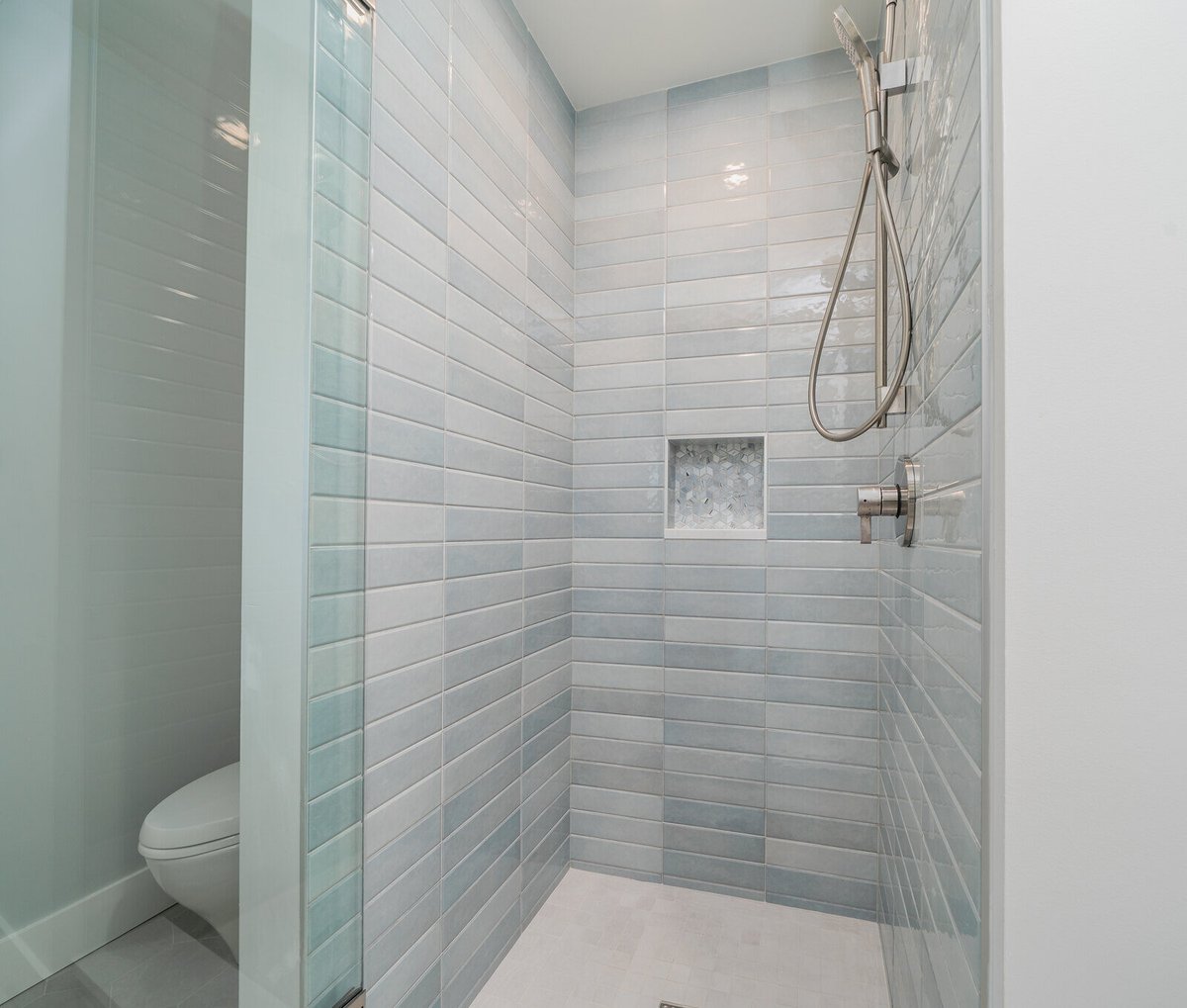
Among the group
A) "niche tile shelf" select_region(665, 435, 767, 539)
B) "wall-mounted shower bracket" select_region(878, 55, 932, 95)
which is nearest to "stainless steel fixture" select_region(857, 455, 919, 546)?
"wall-mounted shower bracket" select_region(878, 55, 932, 95)

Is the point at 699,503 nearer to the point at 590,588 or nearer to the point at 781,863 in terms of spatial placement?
the point at 590,588

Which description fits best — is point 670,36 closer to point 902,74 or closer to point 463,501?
point 902,74

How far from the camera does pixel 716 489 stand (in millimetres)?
2217

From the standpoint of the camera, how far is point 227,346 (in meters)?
0.93

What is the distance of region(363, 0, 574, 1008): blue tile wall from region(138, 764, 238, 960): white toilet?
30 cm

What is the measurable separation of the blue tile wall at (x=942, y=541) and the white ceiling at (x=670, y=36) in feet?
2.14

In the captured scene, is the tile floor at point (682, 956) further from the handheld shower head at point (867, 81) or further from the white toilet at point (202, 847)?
the handheld shower head at point (867, 81)

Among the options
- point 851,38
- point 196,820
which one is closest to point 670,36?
point 851,38

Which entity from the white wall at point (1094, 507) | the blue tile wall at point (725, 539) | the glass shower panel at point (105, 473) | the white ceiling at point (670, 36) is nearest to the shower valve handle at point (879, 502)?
the white wall at point (1094, 507)

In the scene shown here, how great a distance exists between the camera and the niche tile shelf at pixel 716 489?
7.07 feet

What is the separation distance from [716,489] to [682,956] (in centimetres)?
135

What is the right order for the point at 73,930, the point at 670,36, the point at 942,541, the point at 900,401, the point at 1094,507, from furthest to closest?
1. the point at 670,36
2. the point at 900,401
3. the point at 942,541
4. the point at 73,930
5. the point at 1094,507

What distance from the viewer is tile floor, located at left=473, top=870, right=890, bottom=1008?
1.62 m

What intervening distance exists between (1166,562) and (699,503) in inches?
64.1
